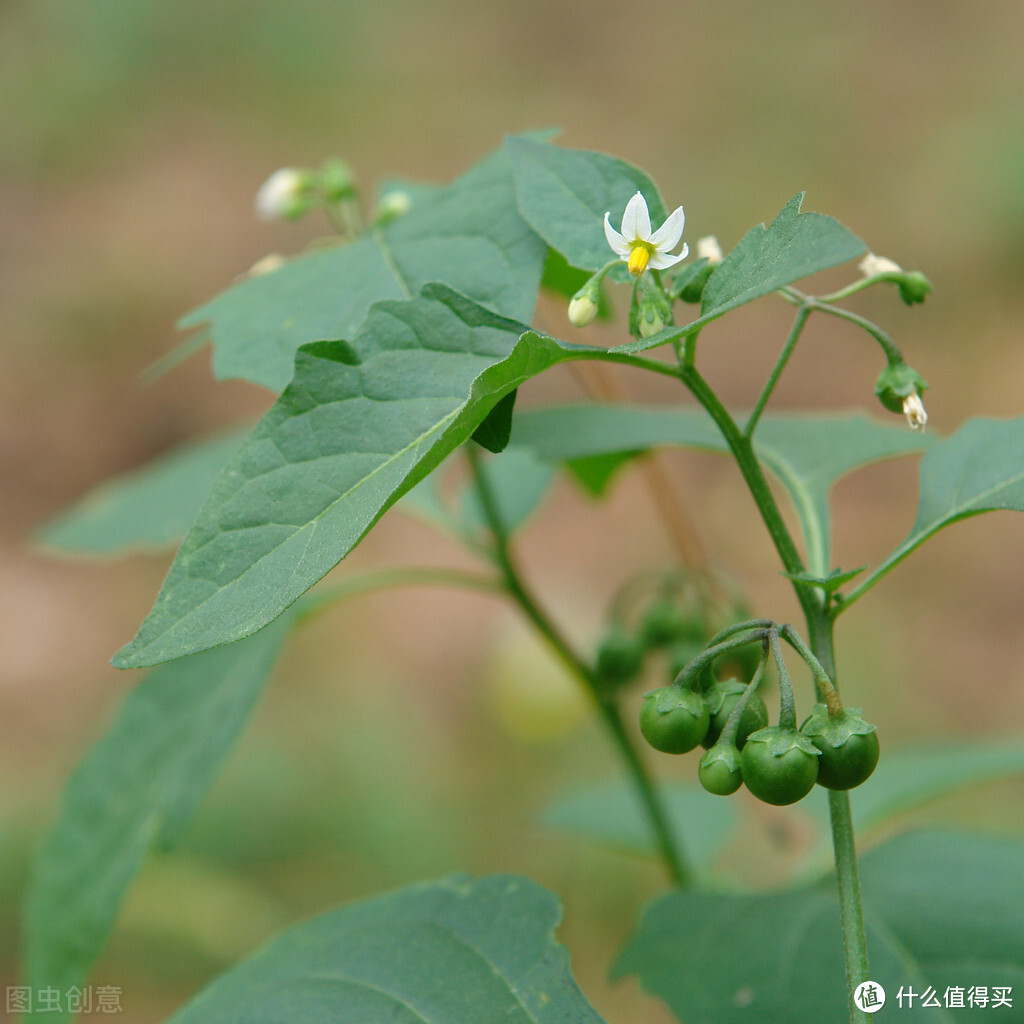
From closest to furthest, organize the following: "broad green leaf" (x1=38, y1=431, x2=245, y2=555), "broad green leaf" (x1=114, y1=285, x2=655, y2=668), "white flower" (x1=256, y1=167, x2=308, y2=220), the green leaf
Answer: "broad green leaf" (x1=114, y1=285, x2=655, y2=668) < the green leaf < "white flower" (x1=256, y1=167, x2=308, y2=220) < "broad green leaf" (x1=38, y1=431, x2=245, y2=555)

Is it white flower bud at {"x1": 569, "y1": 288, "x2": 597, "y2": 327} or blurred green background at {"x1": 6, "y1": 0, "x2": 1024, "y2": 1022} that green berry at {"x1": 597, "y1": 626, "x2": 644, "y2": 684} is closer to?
blurred green background at {"x1": 6, "y1": 0, "x2": 1024, "y2": 1022}

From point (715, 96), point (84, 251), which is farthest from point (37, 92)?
point (715, 96)

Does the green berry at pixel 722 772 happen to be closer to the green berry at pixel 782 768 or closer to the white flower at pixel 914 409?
the green berry at pixel 782 768

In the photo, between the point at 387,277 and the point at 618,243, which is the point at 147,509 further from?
the point at 618,243

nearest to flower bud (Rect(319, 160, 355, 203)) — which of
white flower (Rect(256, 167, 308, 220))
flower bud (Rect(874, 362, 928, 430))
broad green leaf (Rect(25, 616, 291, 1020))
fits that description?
white flower (Rect(256, 167, 308, 220))

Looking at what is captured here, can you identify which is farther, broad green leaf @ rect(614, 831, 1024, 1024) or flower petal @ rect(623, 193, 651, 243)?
broad green leaf @ rect(614, 831, 1024, 1024)

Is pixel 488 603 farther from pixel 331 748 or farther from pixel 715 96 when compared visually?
pixel 715 96
